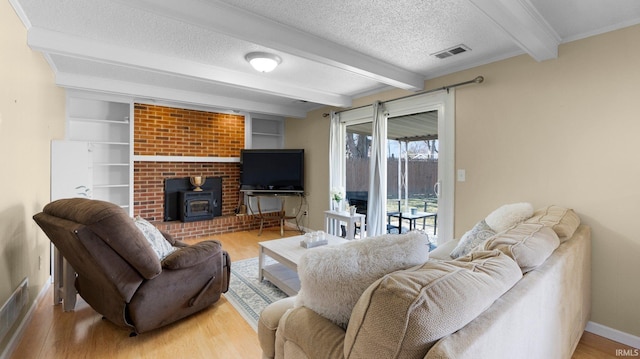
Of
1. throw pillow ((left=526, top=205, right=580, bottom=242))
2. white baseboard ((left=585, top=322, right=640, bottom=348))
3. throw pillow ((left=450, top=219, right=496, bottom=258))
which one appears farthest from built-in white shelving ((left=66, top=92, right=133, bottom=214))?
white baseboard ((left=585, top=322, right=640, bottom=348))

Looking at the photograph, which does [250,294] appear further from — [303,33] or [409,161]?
[409,161]

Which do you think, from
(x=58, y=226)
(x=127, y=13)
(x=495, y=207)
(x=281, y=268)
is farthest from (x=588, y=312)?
(x=127, y=13)

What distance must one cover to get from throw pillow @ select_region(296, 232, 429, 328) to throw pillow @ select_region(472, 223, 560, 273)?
43 centimetres

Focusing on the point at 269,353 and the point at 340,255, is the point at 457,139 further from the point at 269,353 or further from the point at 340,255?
the point at 269,353

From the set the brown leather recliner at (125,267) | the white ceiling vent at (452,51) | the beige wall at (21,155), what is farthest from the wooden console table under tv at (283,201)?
the white ceiling vent at (452,51)

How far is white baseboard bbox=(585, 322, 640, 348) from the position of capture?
7.11 feet

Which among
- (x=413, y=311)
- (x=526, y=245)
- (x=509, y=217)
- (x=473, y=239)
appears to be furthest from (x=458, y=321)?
(x=509, y=217)

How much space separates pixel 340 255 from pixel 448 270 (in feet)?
1.28

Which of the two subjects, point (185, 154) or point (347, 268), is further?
point (185, 154)

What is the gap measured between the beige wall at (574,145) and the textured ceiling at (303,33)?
0.76 feet

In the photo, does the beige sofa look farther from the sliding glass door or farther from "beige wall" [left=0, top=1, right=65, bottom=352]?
"beige wall" [left=0, top=1, right=65, bottom=352]

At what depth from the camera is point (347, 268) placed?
1093mm

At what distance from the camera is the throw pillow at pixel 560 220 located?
187cm

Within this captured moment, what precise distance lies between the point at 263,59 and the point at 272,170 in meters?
2.92
